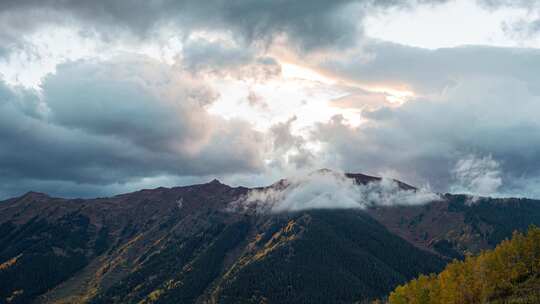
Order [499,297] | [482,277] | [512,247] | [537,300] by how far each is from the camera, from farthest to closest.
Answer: [512,247]
[482,277]
[499,297]
[537,300]

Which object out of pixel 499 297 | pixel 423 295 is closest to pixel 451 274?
pixel 423 295

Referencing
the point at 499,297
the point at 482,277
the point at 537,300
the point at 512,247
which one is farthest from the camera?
the point at 512,247

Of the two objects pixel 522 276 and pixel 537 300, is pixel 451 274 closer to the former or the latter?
pixel 522 276

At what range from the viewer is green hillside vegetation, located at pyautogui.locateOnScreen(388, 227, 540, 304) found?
164750 millimetres

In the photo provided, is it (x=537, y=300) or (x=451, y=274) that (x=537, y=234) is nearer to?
(x=451, y=274)

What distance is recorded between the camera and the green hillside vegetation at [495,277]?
541 feet

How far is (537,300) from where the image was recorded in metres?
137

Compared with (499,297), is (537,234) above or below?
above

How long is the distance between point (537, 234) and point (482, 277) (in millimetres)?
41392

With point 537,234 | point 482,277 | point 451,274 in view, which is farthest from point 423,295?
point 537,234

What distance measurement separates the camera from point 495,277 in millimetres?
176000

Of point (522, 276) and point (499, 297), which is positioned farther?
point (522, 276)

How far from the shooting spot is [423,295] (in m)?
199

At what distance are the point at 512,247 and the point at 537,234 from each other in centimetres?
1301
